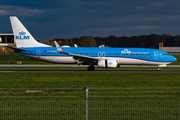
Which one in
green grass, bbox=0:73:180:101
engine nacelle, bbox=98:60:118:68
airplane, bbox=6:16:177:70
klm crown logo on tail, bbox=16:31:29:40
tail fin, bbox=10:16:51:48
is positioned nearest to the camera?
green grass, bbox=0:73:180:101

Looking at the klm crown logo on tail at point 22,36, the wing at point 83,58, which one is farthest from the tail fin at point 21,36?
the wing at point 83,58

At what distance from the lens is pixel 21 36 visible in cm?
4038

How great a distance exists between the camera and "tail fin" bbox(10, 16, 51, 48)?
39.9 m

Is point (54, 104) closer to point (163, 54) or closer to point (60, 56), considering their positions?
point (60, 56)

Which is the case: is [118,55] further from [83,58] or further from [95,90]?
[95,90]

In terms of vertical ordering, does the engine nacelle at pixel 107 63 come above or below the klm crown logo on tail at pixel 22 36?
below

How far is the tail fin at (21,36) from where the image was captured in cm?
3991

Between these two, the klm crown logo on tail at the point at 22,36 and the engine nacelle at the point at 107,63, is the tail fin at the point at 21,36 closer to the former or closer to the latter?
the klm crown logo on tail at the point at 22,36

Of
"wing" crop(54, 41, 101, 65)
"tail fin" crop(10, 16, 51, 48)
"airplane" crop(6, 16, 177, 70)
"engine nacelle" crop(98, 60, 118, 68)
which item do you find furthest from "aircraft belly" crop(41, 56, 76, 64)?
"engine nacelle" crop(98, 60, 118, 68)

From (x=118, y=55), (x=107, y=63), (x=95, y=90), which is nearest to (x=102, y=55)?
(x=118, y=55)

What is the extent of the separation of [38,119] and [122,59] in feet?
93.0

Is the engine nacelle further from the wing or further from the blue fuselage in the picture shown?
the blue fuselage

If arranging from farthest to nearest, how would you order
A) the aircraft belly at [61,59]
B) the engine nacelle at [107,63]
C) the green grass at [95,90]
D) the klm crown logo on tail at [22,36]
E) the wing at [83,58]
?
the klm crown logo on tail at [22,36] < the aircraft belly at [61,59] < the wing at [83,58] < the engine nacelle at [107,63] < the green grass at [95,90]

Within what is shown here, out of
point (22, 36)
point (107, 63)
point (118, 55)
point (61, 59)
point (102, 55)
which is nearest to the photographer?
point (107, 63)
